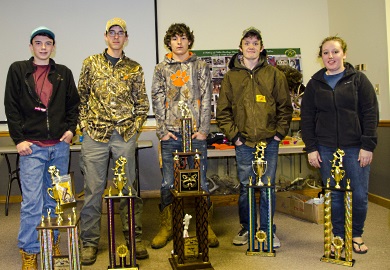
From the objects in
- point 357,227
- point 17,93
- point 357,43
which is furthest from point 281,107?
point 357,43

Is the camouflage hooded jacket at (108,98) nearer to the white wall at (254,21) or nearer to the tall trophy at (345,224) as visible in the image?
the tall trophy at (345,224)

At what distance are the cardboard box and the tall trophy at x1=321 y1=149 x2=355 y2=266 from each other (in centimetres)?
99

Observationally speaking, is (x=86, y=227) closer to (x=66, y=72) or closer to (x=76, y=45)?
(x=66, y=72)

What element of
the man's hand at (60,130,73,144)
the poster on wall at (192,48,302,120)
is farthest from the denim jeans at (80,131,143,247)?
the poster on wall at (192,48,302,120)

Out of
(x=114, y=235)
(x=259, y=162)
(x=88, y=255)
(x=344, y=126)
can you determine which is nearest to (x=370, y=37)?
(x=344, y=126)

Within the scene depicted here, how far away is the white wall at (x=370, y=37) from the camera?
419cm

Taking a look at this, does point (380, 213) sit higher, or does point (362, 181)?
point (362, 181)

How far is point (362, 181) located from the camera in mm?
2738

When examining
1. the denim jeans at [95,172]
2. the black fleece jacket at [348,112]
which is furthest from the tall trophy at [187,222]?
the black fleece jacket at [348,112]

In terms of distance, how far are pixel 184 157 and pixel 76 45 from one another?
3067 millimetres

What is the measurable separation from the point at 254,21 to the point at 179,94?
2.78 meters

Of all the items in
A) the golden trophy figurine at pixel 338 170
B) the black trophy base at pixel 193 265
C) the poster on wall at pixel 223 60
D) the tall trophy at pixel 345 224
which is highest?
the poster on wall at pixel 223 60

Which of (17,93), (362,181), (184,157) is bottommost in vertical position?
(362,181)

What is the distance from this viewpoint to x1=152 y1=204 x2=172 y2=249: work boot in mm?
3027
